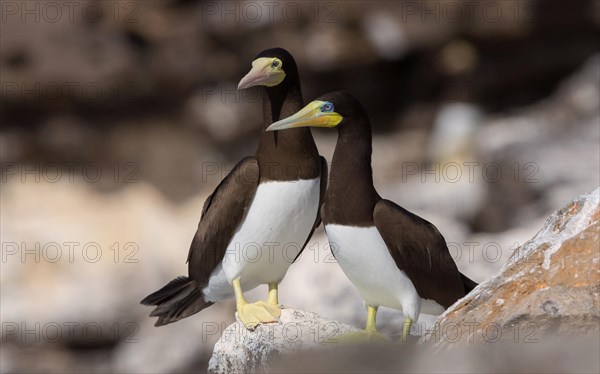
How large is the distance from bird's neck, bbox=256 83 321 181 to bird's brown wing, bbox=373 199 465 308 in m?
0.64

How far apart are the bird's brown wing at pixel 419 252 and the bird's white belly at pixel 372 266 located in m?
0.06

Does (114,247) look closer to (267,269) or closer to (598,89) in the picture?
(598,89)

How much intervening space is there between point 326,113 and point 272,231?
112 cm

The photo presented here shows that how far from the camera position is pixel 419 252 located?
26.5 feet

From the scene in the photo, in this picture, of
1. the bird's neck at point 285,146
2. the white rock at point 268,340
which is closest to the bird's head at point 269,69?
the bird's neck at point 285,146

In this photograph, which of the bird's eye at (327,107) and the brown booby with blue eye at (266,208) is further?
the brown booby with blue eye at (266,208)

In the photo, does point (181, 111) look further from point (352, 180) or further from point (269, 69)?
point (352, 180)

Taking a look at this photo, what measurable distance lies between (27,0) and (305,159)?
14.0 m

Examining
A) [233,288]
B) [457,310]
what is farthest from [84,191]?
[457,310]

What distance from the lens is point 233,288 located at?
347 inches

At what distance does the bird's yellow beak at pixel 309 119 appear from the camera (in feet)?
25.2

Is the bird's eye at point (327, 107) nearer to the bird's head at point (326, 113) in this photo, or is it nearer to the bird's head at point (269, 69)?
the bird's head at point (326, 113)

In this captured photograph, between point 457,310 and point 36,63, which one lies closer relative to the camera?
point 457,310

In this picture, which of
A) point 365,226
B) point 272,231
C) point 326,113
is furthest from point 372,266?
point 326,113
